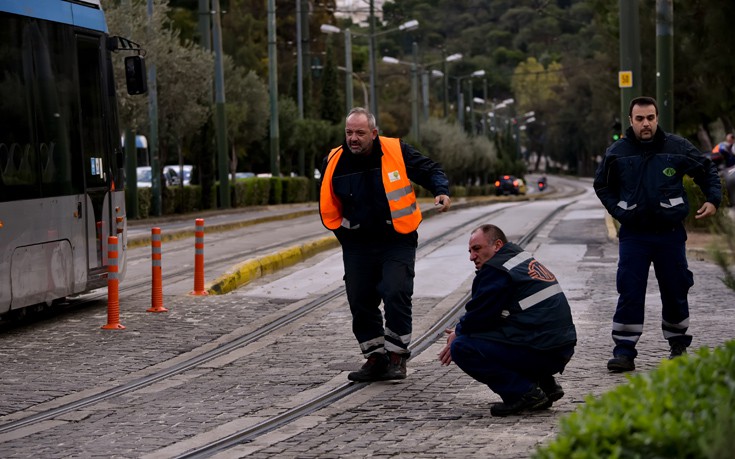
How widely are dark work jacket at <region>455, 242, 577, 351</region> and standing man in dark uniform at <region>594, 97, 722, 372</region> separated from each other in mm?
1654

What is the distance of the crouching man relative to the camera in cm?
841

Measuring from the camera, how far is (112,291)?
43.9 feet

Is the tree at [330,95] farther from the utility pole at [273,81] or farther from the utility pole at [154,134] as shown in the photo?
the utility pole at [154,134]

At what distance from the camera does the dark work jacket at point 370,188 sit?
988 centimetres

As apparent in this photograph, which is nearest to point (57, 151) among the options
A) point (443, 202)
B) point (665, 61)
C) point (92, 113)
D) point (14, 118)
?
point (14, 118)

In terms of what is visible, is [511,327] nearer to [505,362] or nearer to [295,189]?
[505,362]

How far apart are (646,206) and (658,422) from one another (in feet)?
18.9

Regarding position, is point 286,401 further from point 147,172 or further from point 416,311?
point 147,172

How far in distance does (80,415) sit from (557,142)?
15030 centimetres

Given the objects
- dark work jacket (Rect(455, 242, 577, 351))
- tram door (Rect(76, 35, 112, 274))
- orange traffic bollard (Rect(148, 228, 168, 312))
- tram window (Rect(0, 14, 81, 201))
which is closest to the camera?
dark work jacket (Rect(455, 242, 577, 351))

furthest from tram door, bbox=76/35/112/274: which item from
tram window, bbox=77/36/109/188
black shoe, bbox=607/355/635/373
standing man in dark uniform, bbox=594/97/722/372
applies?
black shoe, bbox=607/355/635/373

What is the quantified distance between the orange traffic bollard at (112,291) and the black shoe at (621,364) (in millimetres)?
5050

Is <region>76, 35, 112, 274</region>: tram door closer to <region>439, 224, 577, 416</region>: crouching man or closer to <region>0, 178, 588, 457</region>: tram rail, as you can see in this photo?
<region>0, 178, 588, 457</region>: tram rail

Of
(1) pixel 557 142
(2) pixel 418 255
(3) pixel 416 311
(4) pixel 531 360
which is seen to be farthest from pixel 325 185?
(1) pixel 557 142
